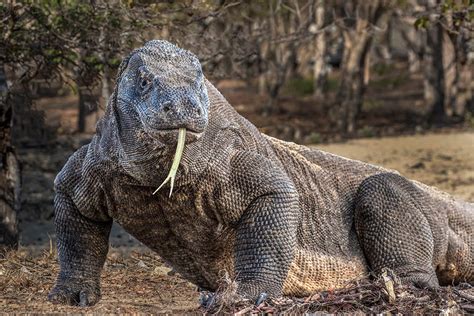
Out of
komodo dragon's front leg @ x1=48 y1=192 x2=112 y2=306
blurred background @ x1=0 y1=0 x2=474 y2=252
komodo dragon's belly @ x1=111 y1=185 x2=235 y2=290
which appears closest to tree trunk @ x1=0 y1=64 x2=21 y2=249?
blurred background @ x1=0 y1=0 x2=474 y2=252

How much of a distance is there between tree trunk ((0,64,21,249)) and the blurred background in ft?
0.03

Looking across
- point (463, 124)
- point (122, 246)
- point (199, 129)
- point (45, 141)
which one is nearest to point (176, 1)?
point (122, 246)

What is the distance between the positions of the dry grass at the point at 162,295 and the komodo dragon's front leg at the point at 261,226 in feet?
1.12

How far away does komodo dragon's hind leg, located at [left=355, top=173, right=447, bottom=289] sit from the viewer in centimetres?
668

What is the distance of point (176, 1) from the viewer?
9.21 m

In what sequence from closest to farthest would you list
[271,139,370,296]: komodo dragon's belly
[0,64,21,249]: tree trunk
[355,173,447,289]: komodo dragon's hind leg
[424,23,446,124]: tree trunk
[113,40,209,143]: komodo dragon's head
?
[113,40,209,143]: komodo dragon's head
[271,139,370,296]: komodo dragon's belly
[355,173,447,289]: komodo dragon's hind leg
[0,64,21,249]: tree trunk
[424,23,446,124]: tree trunk

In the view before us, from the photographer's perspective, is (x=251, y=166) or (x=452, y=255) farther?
(x=452, y=255)

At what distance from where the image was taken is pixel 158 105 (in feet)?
16.3

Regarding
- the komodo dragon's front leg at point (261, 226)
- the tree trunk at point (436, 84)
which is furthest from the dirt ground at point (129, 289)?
the tree trunk at point (436, 84)

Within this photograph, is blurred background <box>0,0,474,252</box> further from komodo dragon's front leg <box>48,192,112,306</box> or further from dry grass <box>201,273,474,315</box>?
dry grass <box>201,273,474,315</box>

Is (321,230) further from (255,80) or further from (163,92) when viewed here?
(255,80)

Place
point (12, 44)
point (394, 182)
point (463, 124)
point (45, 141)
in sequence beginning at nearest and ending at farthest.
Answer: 1. point (394, 182)
2. point (12, 44)
3. point (45, 141)
4. point (463, 124)

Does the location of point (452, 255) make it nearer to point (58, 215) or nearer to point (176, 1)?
point (58, 215)

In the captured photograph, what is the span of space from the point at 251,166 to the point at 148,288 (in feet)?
6.08
